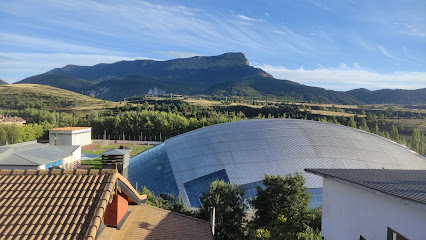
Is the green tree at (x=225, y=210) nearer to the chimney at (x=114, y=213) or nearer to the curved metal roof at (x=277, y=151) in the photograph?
the curved metal roof at (x=277, y=151)

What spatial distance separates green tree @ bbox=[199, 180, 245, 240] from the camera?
18359 mm

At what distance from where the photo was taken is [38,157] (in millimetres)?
37844

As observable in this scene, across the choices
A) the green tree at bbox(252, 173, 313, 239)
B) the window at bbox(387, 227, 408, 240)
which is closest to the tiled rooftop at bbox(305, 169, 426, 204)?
the window at bbox(387, 227, 408, 240)

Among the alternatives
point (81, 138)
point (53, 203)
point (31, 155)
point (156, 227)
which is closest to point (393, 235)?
point (156, 227)

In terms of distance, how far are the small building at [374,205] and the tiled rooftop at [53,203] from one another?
711 centimetres

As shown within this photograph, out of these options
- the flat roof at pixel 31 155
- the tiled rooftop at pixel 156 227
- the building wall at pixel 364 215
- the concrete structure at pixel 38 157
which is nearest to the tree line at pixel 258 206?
the building wall at pixel 364 215

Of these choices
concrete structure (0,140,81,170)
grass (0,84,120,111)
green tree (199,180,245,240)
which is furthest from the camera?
grass (0,84,120,111)

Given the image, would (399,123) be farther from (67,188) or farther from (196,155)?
(67,188)

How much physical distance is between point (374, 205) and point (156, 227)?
6663 millimetres

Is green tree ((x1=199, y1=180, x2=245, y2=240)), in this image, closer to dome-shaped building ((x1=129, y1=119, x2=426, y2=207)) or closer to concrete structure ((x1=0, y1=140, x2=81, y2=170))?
dome-shaped building ((x1=129, y1=119, x2=426, y2=207))

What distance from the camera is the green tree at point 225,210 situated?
60.2ft

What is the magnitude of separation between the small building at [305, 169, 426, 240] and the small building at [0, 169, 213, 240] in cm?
496

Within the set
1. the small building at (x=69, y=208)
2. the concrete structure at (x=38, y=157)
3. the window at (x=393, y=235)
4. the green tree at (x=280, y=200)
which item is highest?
the small building at (x=69, y=208)

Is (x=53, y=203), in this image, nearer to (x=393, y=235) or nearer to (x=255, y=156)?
(x=393, y=235)
